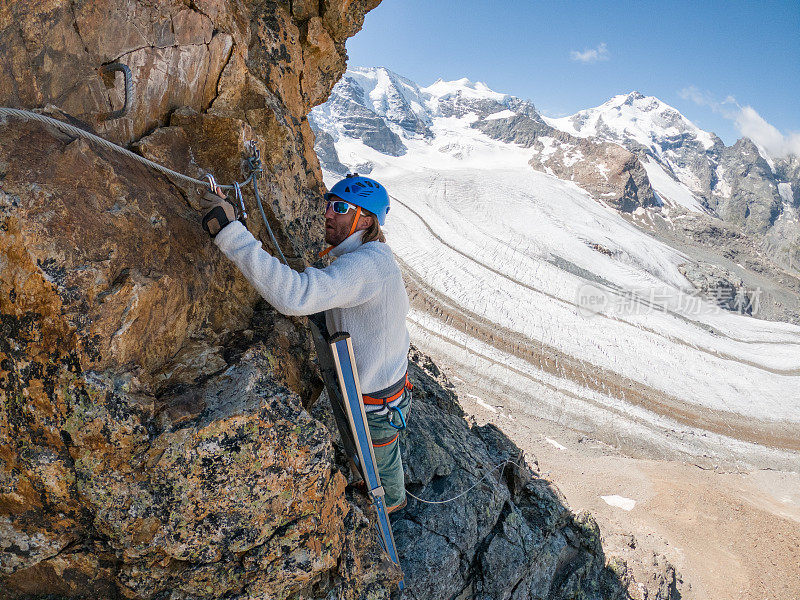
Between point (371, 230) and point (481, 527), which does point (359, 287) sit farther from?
point (481, 527)

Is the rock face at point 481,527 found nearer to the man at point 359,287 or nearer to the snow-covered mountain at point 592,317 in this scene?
the man at point 359,287

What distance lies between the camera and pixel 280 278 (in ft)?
7.73

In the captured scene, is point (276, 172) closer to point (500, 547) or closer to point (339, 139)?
point (500, 547)

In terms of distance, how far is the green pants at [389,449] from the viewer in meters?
3.34

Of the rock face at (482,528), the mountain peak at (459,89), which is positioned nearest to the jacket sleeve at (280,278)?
the rock face at (482,528)

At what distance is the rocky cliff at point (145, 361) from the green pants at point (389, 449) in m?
0.35

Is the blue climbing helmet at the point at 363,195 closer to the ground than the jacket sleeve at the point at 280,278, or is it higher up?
higher up

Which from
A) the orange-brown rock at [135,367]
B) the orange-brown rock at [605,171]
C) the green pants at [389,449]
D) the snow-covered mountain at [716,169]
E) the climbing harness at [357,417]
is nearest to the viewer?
the orange-brown rock at [135,367]

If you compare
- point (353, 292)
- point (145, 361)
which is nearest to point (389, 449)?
point (353, 292)

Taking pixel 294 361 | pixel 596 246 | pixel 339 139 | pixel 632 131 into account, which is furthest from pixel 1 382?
pixel 632 131

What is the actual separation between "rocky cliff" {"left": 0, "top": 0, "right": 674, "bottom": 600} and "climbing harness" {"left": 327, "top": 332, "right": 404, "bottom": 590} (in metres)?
0.19

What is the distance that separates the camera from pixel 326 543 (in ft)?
9.18

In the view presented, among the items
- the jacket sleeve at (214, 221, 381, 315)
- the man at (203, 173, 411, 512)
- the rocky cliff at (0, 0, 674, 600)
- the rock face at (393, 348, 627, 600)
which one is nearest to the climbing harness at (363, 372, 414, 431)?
the man at (203, 173, 411, 512)

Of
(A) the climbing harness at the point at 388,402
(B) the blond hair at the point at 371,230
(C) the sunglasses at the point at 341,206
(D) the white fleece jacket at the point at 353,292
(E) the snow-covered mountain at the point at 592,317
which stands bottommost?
(E) the snow-covered mountain at the point at 592,317
